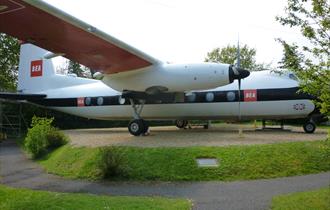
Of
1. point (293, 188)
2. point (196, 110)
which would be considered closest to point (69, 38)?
point (196, 110)

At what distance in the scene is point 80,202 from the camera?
8445mm

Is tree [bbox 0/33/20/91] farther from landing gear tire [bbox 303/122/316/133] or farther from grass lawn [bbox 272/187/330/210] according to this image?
grass lawn [bbox 272/187/330/210]

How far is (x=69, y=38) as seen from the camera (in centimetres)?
1466

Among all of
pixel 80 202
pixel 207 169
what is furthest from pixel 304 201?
pixel 80 202

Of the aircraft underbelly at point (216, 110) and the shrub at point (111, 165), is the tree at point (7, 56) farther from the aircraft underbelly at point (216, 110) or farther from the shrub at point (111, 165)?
the shrub at point (111, 165)

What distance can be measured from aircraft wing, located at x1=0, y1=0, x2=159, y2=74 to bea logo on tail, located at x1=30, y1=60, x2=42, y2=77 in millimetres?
9798

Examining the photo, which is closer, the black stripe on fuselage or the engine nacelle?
the engine nacelle

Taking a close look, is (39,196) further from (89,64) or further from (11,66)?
(11,66)

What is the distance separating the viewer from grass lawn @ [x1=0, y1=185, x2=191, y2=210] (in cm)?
807

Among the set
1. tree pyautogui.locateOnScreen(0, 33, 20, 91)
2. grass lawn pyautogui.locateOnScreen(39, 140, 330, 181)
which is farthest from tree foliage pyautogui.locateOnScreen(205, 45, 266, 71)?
grass lawn pyautogui.locateOnScreen(39, 140, 330, 181)

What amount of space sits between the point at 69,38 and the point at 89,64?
3.18 meters

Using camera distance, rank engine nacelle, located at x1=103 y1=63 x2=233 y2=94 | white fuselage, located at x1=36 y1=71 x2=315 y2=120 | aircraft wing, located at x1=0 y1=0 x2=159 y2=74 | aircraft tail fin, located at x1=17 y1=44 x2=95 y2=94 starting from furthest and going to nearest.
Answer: aircraft tail fin, located at x1=17 y1=44 x2=95 y2=94 < white fuselage, located at x1=36 y1=71 x2=315 y2=120 < engine nacelle, located at x1=103 y1=63 x2=233 y2=94 < aircraft wing, located at x1=0 y1=0 x2=159 y2=74

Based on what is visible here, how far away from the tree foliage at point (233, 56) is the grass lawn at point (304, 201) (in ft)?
169

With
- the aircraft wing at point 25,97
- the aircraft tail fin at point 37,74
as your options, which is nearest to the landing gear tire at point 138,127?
the aircraft tail fin at point 37,74
